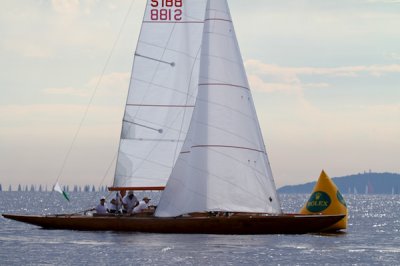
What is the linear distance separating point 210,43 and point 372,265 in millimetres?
13006

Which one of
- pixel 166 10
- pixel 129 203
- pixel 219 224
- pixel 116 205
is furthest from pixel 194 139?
pixel 166 10

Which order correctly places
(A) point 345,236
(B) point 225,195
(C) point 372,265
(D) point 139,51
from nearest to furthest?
(C) point 372,265, (B) point 225,195, (D) point 139,51, (A) point 345,236

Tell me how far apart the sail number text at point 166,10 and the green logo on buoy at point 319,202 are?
35.0 ft

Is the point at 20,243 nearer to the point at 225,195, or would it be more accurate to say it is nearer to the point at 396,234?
the point at 225,195

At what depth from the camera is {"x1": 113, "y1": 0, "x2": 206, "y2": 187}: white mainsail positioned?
43.9 metres

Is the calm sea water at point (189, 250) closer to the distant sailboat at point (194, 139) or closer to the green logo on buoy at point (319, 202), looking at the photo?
the distant sailboat at point (194, 139)

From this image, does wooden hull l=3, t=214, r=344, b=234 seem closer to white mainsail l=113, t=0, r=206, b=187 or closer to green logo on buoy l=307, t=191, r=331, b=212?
white mainsail l=113, t=0, r=206, b=187

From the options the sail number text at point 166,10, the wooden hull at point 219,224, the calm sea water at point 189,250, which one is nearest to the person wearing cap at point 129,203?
the wooden hull at point 219,224

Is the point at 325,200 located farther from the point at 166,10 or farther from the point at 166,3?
the point at 166,3

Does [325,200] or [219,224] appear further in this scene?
[325,200]

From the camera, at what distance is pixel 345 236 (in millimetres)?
46875

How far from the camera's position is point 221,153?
4097cm

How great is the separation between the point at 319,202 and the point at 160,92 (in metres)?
9.18

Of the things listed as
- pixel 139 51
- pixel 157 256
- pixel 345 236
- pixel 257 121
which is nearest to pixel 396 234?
pixel 345 236
